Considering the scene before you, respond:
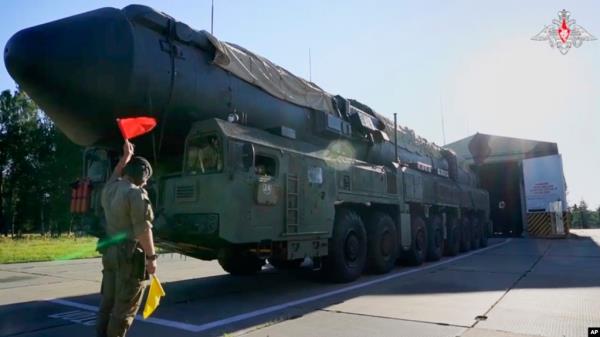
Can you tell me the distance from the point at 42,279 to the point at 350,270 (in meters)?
5.88

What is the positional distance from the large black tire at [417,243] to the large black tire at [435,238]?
0.29 m

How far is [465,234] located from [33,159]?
3548 cm

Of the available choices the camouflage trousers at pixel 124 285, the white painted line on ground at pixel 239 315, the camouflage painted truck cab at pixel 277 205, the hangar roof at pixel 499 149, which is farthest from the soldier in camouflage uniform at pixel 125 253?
the hangar roof at pixel 499 149

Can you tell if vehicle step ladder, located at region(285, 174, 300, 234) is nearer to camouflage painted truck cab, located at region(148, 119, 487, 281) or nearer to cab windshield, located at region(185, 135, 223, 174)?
camouflage painted truck cab, located at region(148, 119, 487, 281)

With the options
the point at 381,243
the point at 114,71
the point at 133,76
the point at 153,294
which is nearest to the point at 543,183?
the point at 381,243

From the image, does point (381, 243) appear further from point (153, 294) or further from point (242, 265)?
point (153, 294)

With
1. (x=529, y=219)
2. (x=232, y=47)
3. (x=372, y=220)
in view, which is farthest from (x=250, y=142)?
(x=529, y=219)

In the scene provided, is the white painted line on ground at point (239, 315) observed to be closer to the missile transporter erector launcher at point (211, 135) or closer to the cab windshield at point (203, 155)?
the missile transporter erector launcher at point (211, 135)

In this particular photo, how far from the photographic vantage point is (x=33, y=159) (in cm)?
3625

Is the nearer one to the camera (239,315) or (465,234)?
(239,315)

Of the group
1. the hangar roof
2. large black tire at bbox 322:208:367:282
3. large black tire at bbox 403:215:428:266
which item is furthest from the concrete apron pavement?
the hangar roof

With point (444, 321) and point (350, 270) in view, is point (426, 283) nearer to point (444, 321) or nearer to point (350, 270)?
point (350, 270)

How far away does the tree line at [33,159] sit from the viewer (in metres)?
35.4

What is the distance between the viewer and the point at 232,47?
20.8 ft
